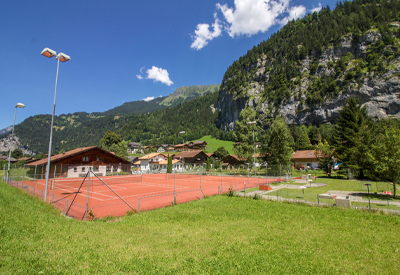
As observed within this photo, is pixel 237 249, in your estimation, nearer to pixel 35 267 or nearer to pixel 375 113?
pixel 35 267

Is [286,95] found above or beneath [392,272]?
above

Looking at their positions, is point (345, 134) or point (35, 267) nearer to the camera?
point (35, 267)

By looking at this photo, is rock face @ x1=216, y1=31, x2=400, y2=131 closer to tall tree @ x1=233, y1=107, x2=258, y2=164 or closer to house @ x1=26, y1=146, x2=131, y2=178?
tall tree @ x1=233, y1=107, x2=258, y2=164

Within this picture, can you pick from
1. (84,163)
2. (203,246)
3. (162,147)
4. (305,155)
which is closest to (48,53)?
(203,246)

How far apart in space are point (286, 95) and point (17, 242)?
452 feet

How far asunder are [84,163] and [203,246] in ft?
148

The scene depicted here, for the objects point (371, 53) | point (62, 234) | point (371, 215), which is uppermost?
point (371, 53)

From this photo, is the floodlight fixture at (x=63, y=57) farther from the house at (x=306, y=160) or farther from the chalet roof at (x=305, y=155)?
the chalet roof at (x=305, y=155)

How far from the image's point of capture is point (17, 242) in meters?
5.58

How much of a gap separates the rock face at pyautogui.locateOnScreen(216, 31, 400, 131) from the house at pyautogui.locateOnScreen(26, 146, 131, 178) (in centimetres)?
7101

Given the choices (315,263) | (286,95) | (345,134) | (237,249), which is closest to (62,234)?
(237,249)

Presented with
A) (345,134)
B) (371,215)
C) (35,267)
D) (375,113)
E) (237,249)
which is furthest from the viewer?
(375,113)

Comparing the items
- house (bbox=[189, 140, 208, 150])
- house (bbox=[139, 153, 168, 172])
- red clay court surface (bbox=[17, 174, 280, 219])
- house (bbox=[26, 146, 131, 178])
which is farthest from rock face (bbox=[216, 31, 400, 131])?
house (bbox=[26, 146, 131, 178])

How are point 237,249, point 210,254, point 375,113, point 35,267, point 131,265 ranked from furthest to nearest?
point 375,113, point 237,249, point 210,254, point 131,265, point 35,267
